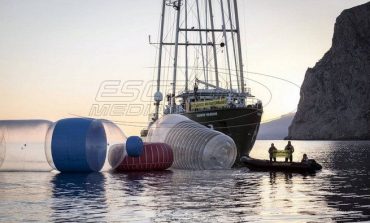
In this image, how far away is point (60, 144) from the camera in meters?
34.2

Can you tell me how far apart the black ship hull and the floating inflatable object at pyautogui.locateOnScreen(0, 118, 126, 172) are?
70.3 feet

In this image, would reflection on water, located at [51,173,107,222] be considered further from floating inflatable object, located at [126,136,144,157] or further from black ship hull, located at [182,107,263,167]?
black ship hull, located at [182,107,263,167]

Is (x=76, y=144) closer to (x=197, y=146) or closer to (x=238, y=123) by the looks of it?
(x=197, y=146)

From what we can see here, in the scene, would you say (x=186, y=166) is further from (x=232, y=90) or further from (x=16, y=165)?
(x=232, y=90)

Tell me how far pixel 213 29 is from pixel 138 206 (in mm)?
43298

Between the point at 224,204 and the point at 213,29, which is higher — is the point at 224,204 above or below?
below

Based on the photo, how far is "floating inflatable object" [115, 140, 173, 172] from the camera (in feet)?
126

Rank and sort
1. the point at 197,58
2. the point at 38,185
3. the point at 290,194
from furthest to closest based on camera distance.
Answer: the point at 197,58, the point at 38,185, the point at 290,194

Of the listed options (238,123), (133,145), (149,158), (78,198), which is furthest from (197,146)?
(78,198)

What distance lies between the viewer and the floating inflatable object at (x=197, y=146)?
131 ft

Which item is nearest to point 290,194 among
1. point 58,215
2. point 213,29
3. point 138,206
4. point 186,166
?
point 138,206

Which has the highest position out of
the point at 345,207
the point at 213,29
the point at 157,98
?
the point at 213,29

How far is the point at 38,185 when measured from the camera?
29.0 m

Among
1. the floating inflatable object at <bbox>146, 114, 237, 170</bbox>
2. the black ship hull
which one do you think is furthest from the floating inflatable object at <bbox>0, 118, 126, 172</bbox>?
the black ship hull
